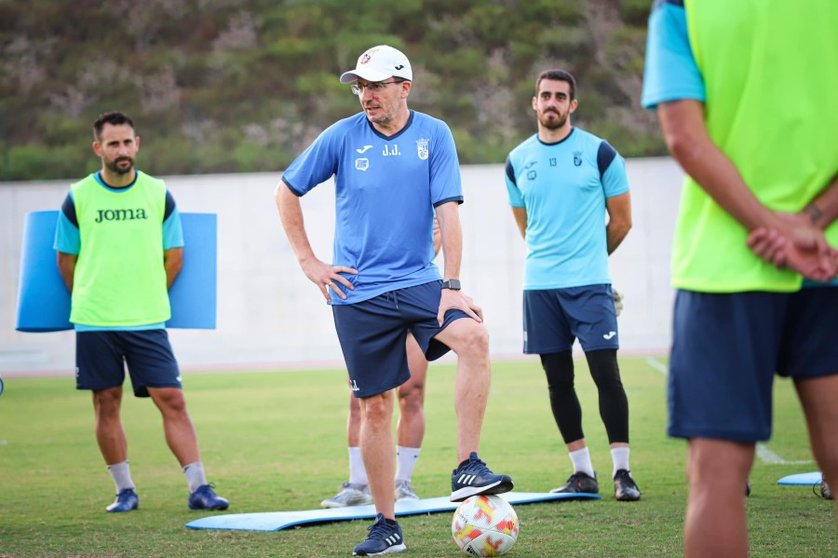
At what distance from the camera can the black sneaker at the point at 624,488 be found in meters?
6.52

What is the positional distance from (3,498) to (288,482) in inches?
68.6

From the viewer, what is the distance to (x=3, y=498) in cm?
755

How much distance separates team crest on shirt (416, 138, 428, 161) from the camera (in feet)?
17.2

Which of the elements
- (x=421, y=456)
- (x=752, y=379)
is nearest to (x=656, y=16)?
(x=752, y=379)

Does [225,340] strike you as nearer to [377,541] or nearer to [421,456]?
[421,456]

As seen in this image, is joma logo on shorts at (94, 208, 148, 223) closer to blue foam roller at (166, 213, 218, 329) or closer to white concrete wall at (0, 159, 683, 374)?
blue foam roller at (166, 213, 218, 329)

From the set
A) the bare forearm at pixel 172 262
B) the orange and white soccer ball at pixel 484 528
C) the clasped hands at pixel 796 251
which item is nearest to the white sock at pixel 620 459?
the orange and white soccer ball at pixel 484 528

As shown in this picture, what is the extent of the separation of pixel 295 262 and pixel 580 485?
20.5m

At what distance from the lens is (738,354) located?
279cm

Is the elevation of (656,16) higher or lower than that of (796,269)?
higher

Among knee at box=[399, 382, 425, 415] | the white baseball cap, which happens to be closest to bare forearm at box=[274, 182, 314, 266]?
the white baseball cap

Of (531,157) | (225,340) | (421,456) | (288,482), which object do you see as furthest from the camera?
(225,340)

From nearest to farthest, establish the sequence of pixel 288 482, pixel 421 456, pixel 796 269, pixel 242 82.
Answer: pixel 796 269, pixel 288 482, pixel 421 456, pixel 242 82

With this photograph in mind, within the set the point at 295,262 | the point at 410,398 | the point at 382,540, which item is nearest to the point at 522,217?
the point at 410,398
